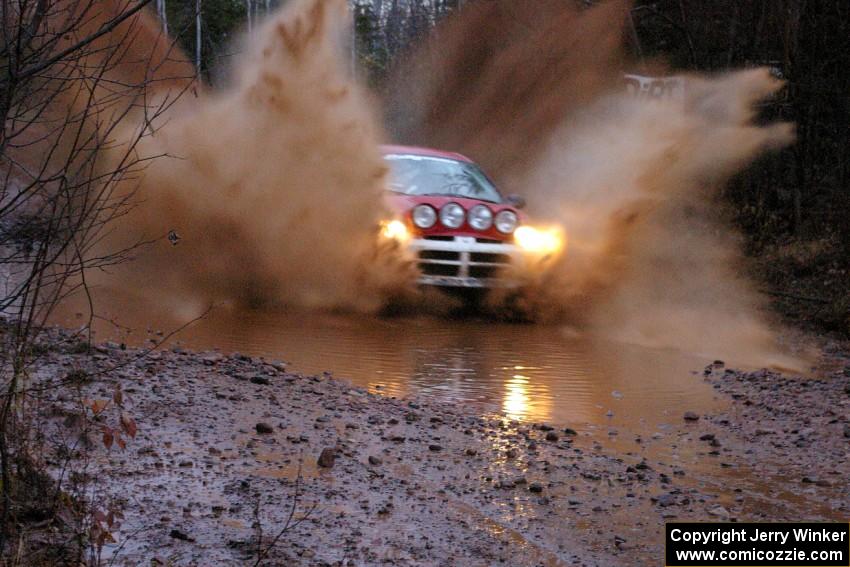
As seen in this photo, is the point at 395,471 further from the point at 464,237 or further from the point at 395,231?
the point at 464,237

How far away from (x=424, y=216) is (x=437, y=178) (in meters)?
1.29

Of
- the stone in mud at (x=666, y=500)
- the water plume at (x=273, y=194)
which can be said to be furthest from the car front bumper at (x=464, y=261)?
the stone in mud at (x=666, y=500)

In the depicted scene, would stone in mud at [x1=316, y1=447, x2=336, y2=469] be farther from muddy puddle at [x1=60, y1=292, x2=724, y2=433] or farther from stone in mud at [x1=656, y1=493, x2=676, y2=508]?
muddy puddle at [x1=60, y1=292, x2=724, y2=433]

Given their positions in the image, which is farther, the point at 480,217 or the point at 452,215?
the point at 480,217

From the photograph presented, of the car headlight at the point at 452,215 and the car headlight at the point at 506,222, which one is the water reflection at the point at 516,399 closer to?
the car headlight at the point at 452,215

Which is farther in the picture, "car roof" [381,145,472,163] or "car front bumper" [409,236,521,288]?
"car roof" [381,145,472,163]

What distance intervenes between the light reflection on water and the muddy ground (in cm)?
45

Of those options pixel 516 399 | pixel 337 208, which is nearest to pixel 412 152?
pixel 337 208

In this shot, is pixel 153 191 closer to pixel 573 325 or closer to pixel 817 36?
pixel 573 325

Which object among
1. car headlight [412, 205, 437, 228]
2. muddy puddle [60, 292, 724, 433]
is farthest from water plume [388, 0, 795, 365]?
car headlight [412, 205, 437, 228]

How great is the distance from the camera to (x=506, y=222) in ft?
35.1

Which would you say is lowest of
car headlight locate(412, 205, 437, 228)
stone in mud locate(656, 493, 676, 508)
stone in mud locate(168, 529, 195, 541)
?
stone in mud locate(168, 529, 195, 541)

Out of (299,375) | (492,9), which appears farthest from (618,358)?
(492,9)

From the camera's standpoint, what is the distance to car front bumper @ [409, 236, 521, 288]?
10.3 metres
